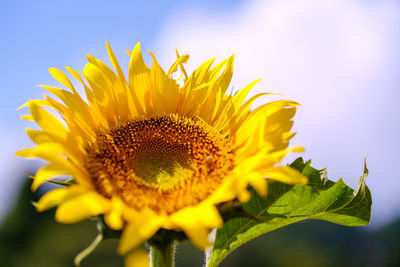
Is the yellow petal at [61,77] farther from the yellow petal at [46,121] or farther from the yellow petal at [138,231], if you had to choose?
the yellow petal at [138,231]

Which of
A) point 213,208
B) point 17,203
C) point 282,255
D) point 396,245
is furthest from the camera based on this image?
point 282,255

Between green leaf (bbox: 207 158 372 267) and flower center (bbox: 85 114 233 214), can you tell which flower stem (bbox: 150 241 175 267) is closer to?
flower center (bbox: 85 114 233 214)

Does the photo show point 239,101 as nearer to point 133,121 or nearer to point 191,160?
point 191,160

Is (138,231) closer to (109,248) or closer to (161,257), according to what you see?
(161,257)

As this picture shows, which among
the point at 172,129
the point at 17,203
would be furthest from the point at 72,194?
the point at 17,203

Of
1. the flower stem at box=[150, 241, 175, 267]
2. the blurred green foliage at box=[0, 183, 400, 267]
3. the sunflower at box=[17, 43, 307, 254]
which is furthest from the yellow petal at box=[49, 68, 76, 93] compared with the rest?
the blurred green foliage at box=[0, 183, 400, 267]

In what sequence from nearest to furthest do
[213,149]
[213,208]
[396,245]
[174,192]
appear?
[213,208] → [174,192] → [213,149] → [396,245]
